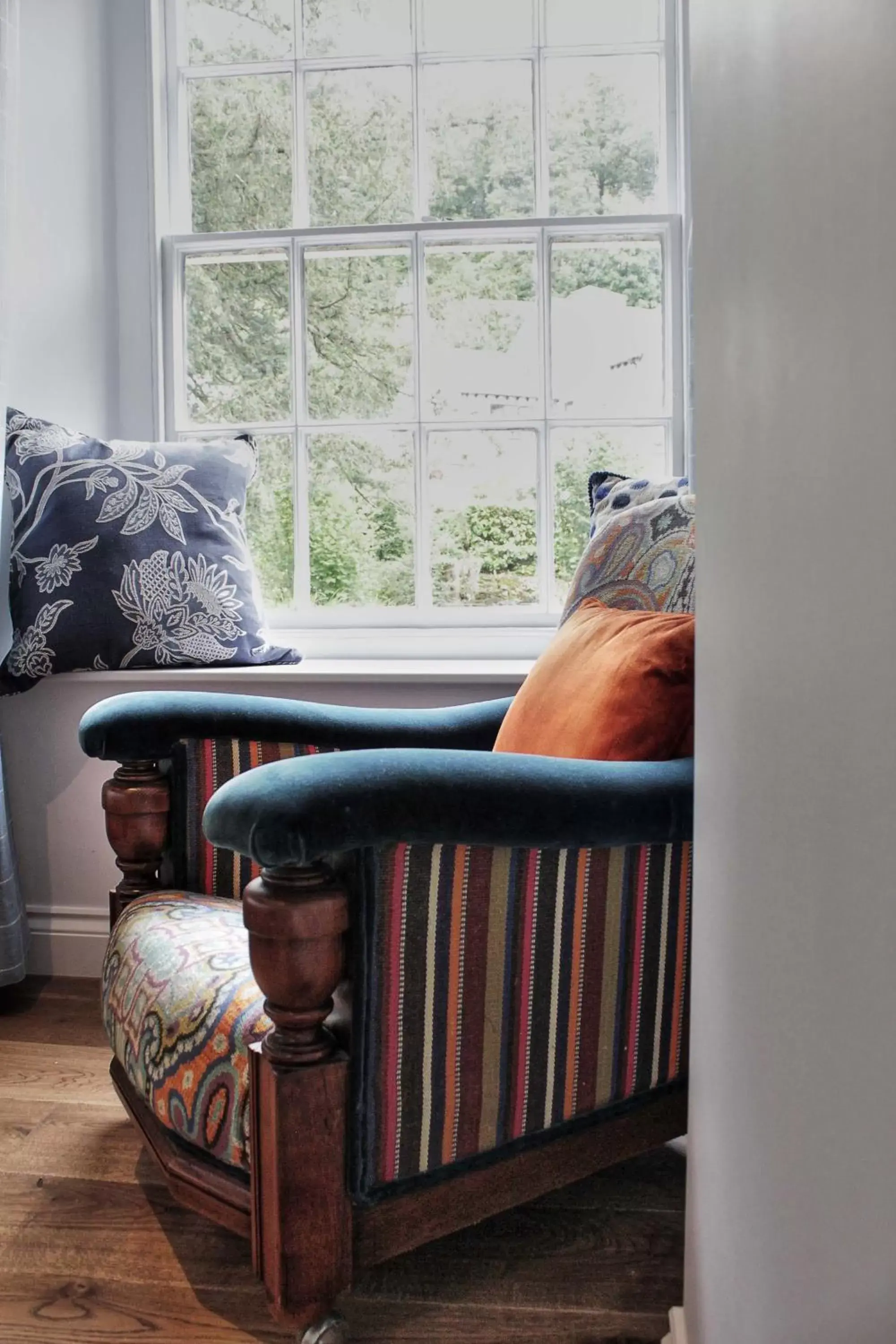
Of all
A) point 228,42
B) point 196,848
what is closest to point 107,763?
point 196,848

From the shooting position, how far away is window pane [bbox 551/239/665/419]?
262 centimetres

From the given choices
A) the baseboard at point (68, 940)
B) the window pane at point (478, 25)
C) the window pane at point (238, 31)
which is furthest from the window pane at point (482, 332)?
the baseboard at point (68, 940)

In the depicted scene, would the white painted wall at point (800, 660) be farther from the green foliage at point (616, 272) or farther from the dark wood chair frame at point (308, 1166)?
the green foliage at point (616, 272)

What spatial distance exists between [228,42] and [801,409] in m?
2.78

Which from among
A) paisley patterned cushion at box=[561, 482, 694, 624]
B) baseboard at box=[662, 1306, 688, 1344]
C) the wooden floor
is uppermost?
paisley patterned cushion at box=[561, 482, 694, 624]

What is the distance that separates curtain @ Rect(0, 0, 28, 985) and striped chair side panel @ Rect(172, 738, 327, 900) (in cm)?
72

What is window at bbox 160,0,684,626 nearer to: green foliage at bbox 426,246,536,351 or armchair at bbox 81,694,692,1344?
green foliage at bbox 426,246,536,351

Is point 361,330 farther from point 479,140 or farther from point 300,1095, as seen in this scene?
point 300,1095

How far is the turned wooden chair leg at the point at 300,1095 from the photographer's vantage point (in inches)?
40.8

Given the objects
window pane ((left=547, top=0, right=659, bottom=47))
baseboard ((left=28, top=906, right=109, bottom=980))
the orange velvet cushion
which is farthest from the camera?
window pane ((left=547, top=0, right=659, bottom=47))

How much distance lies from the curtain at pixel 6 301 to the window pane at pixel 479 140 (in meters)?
0.99

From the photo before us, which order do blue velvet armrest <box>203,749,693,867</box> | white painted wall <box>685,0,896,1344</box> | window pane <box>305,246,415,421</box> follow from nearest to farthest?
1. white painted wall <box>685,0,896,1344</box>
2. blue velvet armrest <box>203,749,693,867</box>
3. window pane <box>305,246,415,421</box>

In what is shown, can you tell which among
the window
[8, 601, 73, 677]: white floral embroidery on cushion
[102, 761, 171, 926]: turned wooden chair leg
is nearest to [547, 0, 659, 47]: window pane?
the window

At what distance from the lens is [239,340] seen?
2.76 metres
